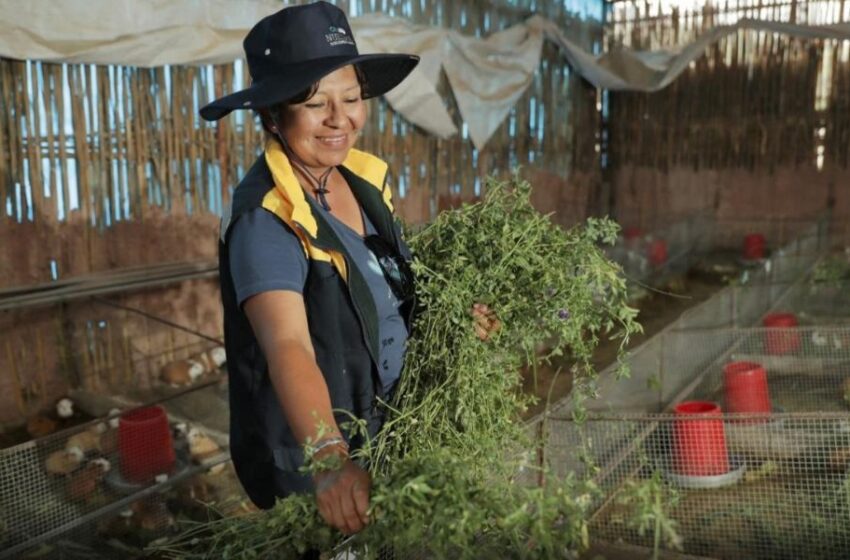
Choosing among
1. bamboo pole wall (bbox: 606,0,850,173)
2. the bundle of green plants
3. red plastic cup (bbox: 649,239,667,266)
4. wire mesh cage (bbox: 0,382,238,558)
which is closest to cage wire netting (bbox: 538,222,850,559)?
the bundle of green plants

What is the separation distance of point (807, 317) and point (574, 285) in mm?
5087

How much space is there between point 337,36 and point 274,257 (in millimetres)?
502

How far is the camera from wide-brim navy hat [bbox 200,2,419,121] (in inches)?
63.3

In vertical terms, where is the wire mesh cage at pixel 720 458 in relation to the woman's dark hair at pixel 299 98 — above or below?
below

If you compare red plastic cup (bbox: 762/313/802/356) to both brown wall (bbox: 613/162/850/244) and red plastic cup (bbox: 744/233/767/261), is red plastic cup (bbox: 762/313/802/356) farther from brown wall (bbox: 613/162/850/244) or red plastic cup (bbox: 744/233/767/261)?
brown wall (bbox: 613/162/850/244)

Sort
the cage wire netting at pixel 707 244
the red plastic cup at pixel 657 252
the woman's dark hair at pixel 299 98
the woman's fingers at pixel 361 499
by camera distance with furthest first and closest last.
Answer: the red plastic cup at pixel 657 252 < the cage wire netting at pixel 707 244 < the woman's dark hair at pixel 299 98 < the woman's fingers at pixel 361 499

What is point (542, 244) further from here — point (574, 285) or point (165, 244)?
point (165, 244)

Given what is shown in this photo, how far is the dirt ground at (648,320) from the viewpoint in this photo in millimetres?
5234

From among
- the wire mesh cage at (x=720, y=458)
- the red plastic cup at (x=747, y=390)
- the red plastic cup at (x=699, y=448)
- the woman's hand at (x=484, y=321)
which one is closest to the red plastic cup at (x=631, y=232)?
the wire mesh cage at (x=720, y=458)

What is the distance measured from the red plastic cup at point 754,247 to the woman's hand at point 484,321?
779 cm

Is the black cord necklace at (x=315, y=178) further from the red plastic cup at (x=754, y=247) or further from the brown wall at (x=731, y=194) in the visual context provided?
the brown wall at (x=731, y=194)

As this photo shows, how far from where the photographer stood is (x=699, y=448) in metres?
3.18

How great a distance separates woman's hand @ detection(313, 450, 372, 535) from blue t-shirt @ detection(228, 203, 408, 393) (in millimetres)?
418

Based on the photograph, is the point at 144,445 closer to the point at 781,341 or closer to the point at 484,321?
the point at 484,321
